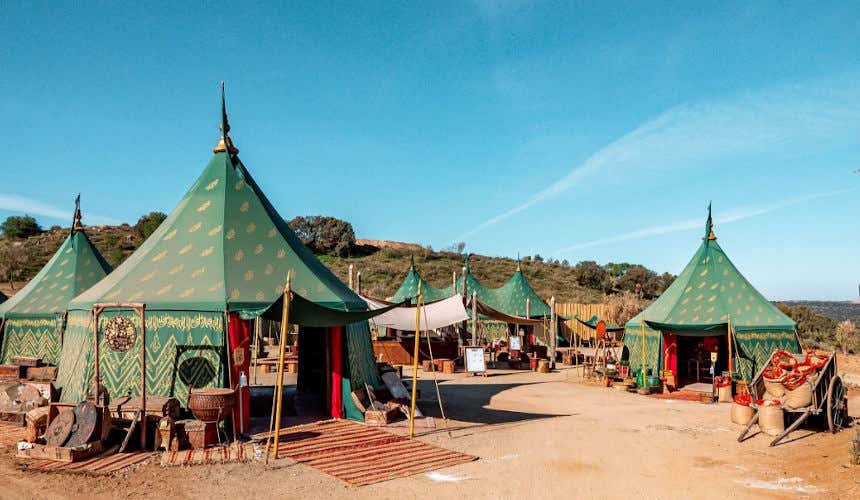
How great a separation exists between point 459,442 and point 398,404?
215 centimetres

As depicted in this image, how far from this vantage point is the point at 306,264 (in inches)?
515

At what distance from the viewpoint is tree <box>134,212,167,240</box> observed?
5534 cm

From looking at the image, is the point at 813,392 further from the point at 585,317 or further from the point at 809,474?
the point at 585,317

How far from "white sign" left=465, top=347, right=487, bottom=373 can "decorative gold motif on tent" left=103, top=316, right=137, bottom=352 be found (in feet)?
40.6

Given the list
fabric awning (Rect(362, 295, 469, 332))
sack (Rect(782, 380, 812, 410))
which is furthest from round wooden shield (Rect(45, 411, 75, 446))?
sack (Rect(782, 380, 812, 410))

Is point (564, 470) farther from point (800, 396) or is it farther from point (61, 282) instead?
point (61, 282)

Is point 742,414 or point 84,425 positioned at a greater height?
point 84,425

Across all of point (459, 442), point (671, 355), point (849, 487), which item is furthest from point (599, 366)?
point (849, 487)

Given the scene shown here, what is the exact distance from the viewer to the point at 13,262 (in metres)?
45.1

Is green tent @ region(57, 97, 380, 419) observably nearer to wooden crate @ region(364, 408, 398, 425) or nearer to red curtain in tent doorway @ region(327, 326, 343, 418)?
red curtain in tent doorway @ region(327, 326, 343, 418)

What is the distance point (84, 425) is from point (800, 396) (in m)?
12.6

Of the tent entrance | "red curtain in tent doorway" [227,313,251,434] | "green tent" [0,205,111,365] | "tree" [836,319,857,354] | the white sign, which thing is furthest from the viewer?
"tree" [836,319,857,354]

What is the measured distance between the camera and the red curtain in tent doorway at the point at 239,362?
10633mm

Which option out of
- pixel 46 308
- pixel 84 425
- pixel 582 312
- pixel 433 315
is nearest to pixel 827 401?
pixel 433 315
